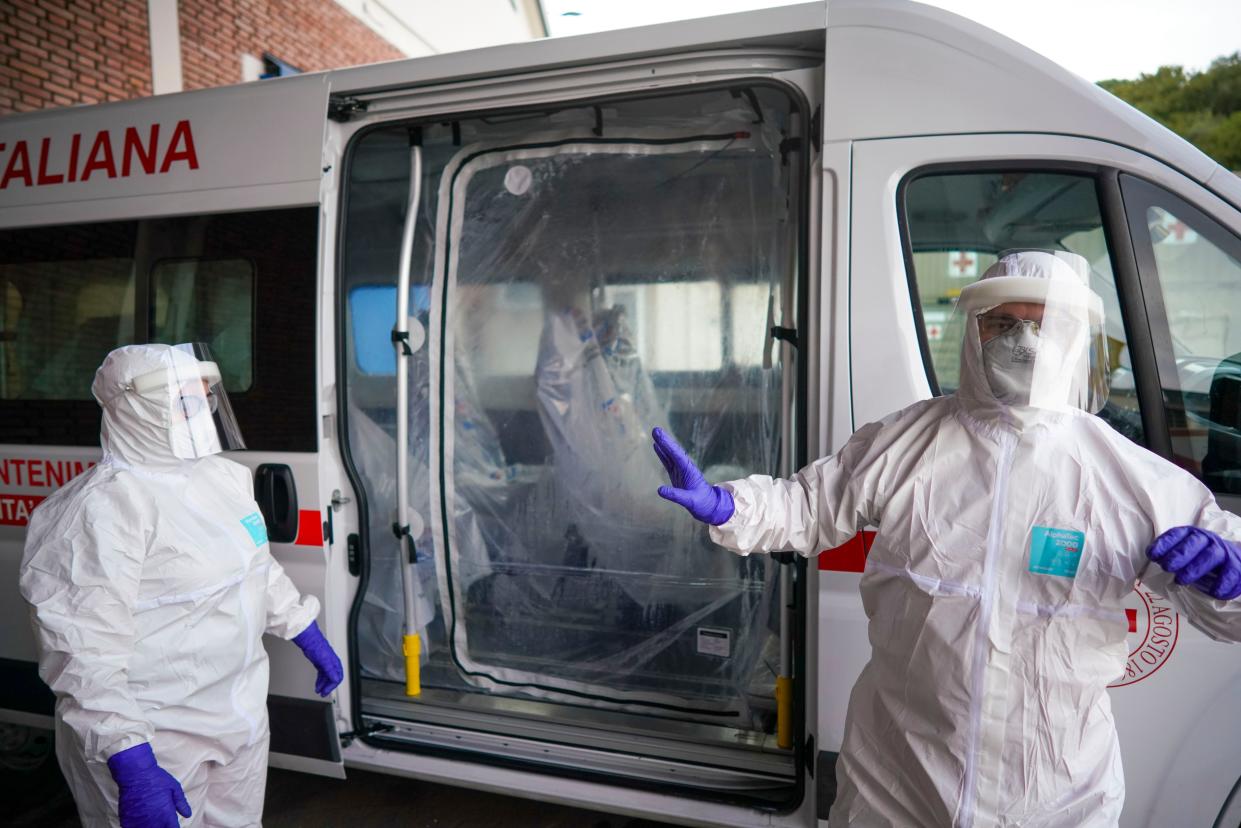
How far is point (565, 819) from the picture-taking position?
A: 2.58 m

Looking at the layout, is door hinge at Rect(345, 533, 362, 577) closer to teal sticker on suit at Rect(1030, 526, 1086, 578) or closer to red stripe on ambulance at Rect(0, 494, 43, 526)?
red stripe on ambulance at Rect(0, 494, 43, 526)

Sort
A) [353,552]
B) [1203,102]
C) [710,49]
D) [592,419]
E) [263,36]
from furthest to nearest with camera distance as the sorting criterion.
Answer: [1203,102]
[263,36]
[592,419]
[353,552]
[710,49]

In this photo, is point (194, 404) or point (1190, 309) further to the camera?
point (194, 404)

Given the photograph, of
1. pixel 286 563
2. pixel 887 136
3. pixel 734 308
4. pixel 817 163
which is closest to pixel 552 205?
pixel 734 308

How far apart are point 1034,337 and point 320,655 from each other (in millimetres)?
2141

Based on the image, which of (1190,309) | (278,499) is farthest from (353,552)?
(1190,309)

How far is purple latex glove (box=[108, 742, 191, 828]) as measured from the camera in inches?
62.9

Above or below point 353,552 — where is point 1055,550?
above

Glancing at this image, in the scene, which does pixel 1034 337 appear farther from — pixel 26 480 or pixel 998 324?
pixel 26 480

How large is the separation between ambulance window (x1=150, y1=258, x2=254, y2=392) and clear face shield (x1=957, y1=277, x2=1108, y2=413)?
2.24m

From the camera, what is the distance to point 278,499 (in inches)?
92.2

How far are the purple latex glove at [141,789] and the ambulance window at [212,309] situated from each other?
3.98 feet

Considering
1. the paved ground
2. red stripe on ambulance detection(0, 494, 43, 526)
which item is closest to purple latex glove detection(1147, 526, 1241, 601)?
the paved ground

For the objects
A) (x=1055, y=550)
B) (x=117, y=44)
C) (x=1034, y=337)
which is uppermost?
(x=117, y=44)
